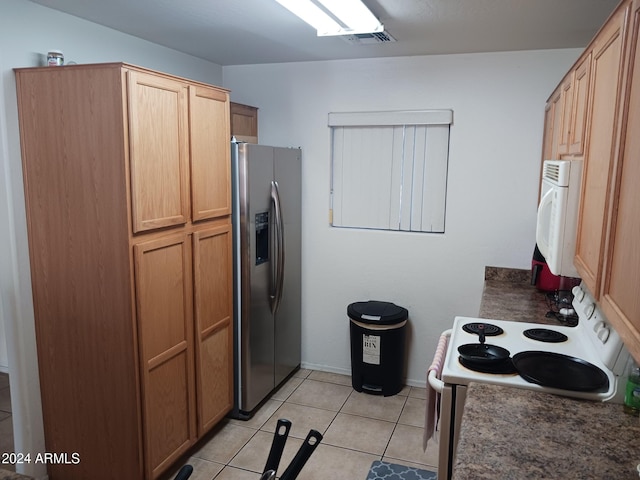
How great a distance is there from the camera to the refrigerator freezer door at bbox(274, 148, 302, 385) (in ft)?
11.7

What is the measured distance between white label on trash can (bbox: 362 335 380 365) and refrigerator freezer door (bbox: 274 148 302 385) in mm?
A: 596

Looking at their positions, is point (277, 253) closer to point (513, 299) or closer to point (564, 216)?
point (513, 299)

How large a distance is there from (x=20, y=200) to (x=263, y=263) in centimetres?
148

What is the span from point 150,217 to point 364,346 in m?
1.92

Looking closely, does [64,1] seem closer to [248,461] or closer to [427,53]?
[427,53]

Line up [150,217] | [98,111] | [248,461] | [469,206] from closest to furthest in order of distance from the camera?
[98,111], [150,217], [248,461], [469,206]

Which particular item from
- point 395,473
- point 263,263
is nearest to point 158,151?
point 263,263

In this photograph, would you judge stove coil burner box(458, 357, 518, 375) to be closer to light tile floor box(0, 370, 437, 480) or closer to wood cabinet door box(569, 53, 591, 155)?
wood cabinet door box(569, 53, 591, 155)

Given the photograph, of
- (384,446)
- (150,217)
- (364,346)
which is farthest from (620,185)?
(364,346)

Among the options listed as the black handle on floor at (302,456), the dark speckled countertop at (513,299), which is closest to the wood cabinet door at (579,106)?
the dark speckled countertop at (513,299)

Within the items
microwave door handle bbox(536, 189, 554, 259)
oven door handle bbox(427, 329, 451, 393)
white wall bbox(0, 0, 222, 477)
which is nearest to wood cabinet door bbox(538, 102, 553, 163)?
microwave door handle bbox(536, 189, 554, 259)

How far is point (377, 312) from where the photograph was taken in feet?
11.8

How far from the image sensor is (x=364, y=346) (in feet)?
11.9

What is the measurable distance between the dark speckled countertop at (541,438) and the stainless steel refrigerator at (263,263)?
178 cm
